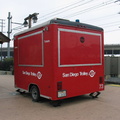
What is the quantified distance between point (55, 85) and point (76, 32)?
6.93 ft

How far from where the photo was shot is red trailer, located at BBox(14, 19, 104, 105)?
5.79m

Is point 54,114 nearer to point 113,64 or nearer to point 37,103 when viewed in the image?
point 37,103

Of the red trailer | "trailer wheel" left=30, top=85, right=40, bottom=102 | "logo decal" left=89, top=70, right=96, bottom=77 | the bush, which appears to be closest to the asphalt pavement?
"trailer wheel" left=30, top=85, right=40, bottom=102

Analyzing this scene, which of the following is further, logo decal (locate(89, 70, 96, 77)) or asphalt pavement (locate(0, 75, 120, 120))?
logo decal (locate(89, 70, 96, 77))

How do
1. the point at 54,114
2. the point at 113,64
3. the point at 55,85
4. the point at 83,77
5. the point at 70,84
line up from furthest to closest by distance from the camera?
the point at 113,64 < the point at 83,77 < the point at 70,84 < the point at 55,85 < the point at 54,114

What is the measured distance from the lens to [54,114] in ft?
17.4

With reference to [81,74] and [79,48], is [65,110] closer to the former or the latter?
[81,74]

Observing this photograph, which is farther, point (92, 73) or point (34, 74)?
point (92, 73)

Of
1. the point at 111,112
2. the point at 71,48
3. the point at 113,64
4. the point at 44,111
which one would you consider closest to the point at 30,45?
the point at 71,48

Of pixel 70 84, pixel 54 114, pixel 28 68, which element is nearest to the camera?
pixel 54 114

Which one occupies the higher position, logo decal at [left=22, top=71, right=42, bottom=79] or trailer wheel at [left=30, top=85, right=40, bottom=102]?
logo decal at [left=22, top=71, right=42, bottom=79]

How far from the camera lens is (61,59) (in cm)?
589

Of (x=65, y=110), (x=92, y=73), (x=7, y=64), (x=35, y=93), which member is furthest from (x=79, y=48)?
(x=7, y=64)

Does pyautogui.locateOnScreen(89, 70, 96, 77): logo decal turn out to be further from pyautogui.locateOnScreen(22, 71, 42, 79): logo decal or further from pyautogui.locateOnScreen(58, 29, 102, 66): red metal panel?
pyautogui.locateOnScreen(22, 71, 42, 79): logo decal
